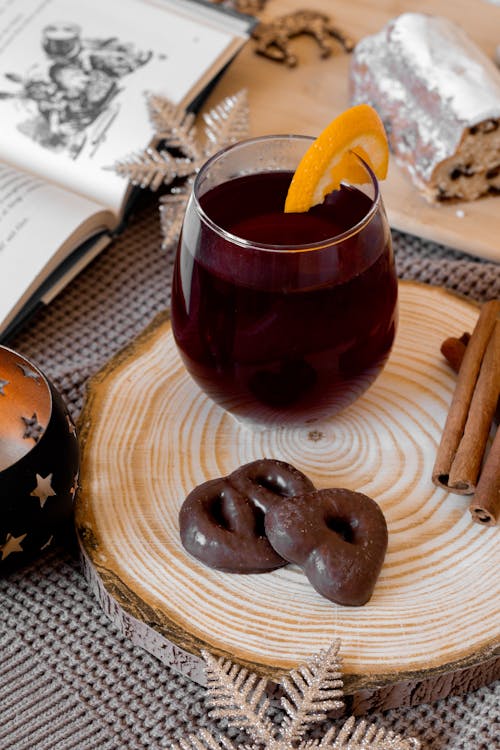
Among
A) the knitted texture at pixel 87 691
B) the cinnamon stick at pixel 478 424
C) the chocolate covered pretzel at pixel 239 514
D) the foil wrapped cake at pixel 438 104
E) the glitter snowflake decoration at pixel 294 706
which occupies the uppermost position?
the foil wrapped cake at pixel 438 104

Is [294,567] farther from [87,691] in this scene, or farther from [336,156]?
[336,156]

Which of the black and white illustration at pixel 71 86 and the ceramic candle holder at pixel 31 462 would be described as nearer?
the ceramic candle holder at pixel 31 462

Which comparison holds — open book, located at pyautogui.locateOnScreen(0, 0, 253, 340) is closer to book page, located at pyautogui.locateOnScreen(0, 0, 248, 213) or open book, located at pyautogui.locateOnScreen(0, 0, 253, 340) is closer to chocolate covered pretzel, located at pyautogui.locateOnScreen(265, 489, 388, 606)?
book page, located at pyautogui.locateOnScreen(0, 0, 248, 213)

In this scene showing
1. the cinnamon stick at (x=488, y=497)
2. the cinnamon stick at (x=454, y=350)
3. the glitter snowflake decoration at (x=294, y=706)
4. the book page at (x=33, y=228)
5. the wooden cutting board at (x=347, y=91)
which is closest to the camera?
the glitter snowflake decoration at (x=294, y=706)

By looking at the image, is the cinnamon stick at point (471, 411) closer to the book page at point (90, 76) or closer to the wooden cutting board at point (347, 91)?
the wooden cutting board at point (347, 91)

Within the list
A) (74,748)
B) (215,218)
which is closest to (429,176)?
(215,218)

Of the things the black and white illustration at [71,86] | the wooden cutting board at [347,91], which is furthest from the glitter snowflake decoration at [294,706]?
the black and white illustration at [71,86]

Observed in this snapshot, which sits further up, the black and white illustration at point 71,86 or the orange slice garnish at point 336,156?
the orange slice garnish at point 336,156
